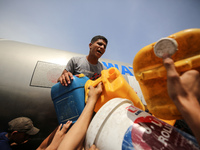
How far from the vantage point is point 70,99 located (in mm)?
1018

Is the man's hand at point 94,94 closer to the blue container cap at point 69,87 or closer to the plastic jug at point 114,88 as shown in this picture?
the plastic jug at point 114,88

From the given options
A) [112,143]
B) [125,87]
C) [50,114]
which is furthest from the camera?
[50,114]

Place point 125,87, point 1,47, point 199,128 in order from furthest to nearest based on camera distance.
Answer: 1. point 1,47
2. point 125,87
3. point 199,128

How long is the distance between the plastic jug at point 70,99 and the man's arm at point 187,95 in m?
0.73

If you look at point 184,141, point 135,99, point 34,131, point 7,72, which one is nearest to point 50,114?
point 34,131

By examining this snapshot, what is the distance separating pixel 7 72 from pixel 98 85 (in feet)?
5.30

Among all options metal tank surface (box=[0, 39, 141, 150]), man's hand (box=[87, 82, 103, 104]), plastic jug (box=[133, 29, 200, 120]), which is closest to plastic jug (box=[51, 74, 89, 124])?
man's hand (box=[87, 82, 103, 104])

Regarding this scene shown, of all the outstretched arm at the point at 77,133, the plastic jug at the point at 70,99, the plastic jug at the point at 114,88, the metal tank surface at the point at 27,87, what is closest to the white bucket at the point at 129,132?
the outstretched arm at the point at 77,133

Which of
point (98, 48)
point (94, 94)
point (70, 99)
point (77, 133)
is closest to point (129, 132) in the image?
point (77, 133)

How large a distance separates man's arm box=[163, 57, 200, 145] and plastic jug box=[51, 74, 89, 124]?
0.73 meters

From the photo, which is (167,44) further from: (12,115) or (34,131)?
(12,115)

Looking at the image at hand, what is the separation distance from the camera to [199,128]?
15.2 inches

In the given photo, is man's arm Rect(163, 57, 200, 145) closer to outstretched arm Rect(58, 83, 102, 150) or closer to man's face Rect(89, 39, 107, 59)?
outstretched arm Rect(58, 83, 102, 150)

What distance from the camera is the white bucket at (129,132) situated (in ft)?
1.53
